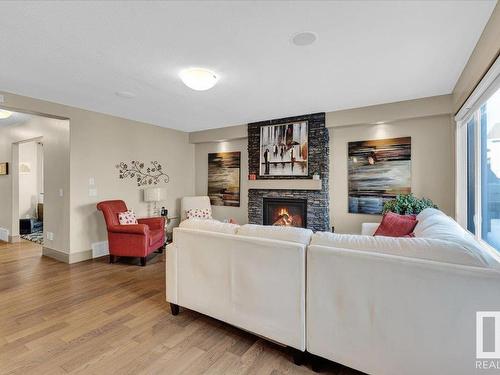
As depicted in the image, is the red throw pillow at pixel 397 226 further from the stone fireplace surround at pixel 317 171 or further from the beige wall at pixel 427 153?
the stone fireplace surround at pixel 317 171

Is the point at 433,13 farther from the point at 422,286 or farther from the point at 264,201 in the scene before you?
the point at 264,201

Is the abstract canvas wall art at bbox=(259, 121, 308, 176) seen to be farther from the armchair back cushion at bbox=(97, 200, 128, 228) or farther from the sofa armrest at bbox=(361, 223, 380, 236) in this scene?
the armchair back cushion at bbox=(97, 200, 128, 228)

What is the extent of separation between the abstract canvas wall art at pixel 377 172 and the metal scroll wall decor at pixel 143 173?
153 inches

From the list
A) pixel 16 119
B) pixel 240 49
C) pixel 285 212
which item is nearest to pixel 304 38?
pixel 240 49

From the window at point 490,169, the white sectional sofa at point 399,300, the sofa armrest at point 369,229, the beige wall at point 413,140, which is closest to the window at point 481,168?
the window at point 490,169

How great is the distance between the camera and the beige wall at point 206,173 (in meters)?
5.77

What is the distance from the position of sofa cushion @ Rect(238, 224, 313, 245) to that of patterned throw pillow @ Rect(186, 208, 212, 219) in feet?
12.2

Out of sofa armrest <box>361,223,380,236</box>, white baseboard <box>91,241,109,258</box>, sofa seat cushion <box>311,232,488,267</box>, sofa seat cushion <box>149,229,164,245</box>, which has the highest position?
sofa seat cushion <box>311,232,488,267</box>

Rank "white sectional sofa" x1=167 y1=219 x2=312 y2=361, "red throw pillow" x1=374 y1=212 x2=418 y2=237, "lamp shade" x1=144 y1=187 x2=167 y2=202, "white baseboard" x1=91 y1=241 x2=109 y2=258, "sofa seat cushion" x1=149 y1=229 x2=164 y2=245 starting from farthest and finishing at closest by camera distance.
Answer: "lamp shade" x1=144 y1=187 x2=167 y2=202 → "white baseboard" x1=91 y1=241 x2=109 y2=258 → "sofa seat cushion" x1=149 y1=229 x2=164 y2=245 → "red throw pillow" x1=374 y1=212 x2=418 y2=237 → "white sectional sofa" x1=167 y1=219 x2=312 y2=361

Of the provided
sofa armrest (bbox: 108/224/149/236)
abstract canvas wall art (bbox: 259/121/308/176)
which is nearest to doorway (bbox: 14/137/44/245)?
sofa armrest (bbox: 108/224/149/236)

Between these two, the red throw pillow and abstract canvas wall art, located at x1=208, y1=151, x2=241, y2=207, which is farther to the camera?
abstract canvas wall art, located at x1=208, y1=151, x2=241, y2=207

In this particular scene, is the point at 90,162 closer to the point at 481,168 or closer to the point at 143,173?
the point at 143,173

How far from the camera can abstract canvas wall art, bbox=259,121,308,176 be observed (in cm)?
478

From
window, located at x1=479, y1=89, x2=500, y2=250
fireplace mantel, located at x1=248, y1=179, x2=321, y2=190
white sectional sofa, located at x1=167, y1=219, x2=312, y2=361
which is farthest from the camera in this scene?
fireplace mantel, located at x1=248, y1=179, x2=321, y2=190
